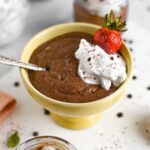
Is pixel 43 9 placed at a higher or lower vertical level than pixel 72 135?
higher

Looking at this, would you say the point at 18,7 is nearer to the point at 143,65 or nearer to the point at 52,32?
the point at 52,32

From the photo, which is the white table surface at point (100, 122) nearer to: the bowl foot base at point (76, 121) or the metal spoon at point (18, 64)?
the bowl foot base at point (76, 121)

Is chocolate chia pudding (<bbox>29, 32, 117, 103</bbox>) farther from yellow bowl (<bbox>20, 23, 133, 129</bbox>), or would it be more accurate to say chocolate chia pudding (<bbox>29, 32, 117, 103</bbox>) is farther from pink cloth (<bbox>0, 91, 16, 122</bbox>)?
pink cloth (<bbox>0, 91, 16, 122</bbox>)

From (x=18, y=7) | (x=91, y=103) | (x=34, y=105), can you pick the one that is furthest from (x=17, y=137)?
(x=18, y=7)

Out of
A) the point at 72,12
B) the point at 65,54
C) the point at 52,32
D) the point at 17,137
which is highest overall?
the point at 72,12

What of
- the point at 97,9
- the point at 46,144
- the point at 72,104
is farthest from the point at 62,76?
the point at 97,9

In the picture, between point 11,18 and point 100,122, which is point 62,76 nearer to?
point 100,122

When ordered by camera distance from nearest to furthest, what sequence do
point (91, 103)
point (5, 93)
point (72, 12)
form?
point (91, 103)
point (5, 93)
point (72, 12)
